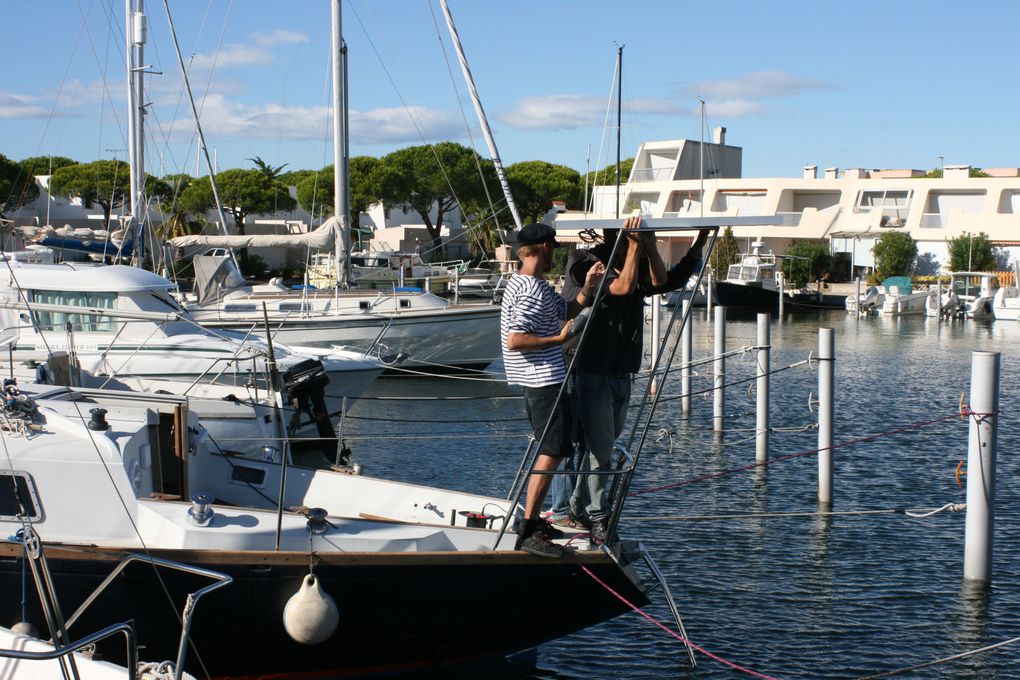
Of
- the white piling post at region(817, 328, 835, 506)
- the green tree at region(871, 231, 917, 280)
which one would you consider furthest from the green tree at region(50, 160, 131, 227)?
the white piling post at region(817, 328, 835, 506)

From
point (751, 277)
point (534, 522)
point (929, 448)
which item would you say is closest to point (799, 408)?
point (929, 448)

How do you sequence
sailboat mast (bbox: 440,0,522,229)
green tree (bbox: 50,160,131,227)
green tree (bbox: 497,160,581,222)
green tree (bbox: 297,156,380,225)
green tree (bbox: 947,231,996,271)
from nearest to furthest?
sailboat mast (bbox: 440,0,522,229), green tree (bbox: 947,231,996,271), green tree (bbox: 50,160,131,227), green tree (bbox: 297,156,380,225), green tree (bbox: 497,160,581,222)

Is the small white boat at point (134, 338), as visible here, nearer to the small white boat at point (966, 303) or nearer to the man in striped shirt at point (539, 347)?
the man in striped shirt at point (539, 347)

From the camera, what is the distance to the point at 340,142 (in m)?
23.7

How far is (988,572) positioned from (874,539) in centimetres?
191

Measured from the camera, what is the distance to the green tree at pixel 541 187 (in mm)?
74062

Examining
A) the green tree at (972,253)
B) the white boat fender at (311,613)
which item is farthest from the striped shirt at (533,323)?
the green tree at (972,253)

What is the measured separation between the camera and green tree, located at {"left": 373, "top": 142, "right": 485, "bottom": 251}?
65875 millimetres

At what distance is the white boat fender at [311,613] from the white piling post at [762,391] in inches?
320

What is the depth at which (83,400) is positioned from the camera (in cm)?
879

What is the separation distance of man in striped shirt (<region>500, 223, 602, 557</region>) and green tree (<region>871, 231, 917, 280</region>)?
5367cm

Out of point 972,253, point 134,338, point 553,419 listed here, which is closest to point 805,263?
point 972,253

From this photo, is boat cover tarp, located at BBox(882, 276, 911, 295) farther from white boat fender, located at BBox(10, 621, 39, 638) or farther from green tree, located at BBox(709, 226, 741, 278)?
white boat fender, located at BBox(10, 621, 39, 638)

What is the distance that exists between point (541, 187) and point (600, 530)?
68.2 m
